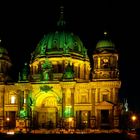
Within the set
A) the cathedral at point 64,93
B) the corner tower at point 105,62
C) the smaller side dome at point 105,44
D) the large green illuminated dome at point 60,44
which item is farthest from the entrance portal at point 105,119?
the large green illuminated dome at point 60,44

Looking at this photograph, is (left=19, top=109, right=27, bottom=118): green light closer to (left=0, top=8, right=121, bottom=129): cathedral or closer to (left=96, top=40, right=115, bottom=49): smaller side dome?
(left=0, top=8, right=121, bottom=129): cathedral

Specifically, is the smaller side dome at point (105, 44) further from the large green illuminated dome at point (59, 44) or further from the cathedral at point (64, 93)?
the large green illuminated dome at point (59, 44)

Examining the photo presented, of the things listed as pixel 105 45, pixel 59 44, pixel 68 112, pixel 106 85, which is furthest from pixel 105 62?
pixel 59 44

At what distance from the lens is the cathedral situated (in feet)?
302

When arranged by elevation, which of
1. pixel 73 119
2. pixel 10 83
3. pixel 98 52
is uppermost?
pixel 98 52

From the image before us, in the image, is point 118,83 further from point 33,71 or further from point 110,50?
point 33,71

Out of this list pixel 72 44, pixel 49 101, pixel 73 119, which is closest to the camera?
pixel 73 119

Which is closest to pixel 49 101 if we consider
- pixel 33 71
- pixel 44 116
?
pixel 44 116

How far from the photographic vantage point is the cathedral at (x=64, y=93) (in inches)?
3622

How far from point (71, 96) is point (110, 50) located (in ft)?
38.7

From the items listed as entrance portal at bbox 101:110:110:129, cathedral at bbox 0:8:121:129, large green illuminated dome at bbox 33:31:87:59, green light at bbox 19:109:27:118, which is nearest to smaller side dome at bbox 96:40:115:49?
cathedral at bbox 0:8:121:129

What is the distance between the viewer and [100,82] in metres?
92.9

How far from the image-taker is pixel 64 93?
93.2 metres

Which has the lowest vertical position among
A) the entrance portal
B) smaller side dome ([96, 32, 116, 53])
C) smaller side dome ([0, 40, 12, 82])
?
the entrance portal
